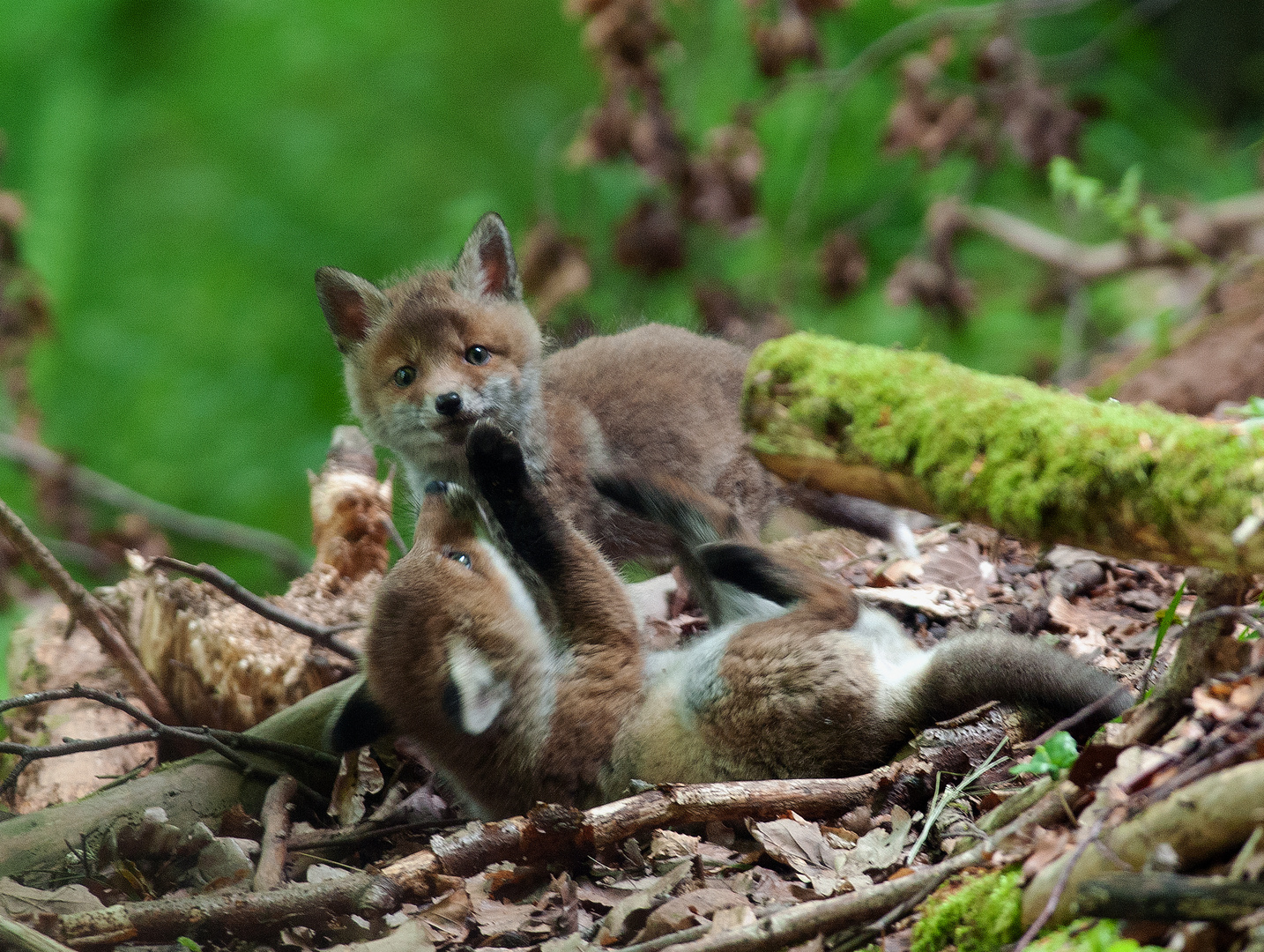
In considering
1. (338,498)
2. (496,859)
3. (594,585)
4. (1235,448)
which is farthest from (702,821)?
(338,498)

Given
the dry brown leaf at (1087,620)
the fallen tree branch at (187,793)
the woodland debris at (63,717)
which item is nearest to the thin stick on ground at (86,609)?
the woodland debris at (63,717)

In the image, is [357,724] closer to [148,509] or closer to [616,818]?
[616,818]

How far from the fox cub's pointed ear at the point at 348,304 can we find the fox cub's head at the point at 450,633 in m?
1.04

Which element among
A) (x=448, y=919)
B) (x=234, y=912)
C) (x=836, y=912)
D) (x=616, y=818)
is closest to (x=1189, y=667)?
(x=836, y=912)

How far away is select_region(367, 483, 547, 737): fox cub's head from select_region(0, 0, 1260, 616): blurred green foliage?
5898mm

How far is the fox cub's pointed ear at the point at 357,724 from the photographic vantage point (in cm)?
305

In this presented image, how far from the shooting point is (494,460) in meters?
3.14

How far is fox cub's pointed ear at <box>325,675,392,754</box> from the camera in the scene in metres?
3.05

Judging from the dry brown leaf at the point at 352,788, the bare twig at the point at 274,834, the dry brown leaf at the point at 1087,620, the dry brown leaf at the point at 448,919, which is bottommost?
the dry brown leaf at the point at 352,788

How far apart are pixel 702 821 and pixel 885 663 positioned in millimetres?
720

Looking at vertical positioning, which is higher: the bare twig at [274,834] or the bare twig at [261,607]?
the bare twig at [261,607]

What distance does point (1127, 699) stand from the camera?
2.42 m

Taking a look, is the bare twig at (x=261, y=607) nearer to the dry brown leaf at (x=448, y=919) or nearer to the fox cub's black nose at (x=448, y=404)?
the fox cub's black nose at (x=448, y=404)

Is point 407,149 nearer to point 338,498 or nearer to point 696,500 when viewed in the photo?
point 338,498
